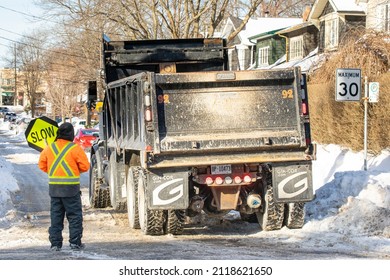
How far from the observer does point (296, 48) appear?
42.9m

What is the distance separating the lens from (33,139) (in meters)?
12.0

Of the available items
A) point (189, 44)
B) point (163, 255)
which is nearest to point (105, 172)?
point (189, 44)

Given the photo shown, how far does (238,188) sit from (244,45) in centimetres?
4142

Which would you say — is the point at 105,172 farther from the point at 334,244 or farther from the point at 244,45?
the point at 244,45

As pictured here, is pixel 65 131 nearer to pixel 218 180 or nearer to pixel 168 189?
pixel 168 189

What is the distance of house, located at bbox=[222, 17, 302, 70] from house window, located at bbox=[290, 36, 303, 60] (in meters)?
2.74

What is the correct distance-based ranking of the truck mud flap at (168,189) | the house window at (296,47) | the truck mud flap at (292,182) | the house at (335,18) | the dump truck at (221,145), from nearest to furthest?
the dump truck at (221,145) → the truck mud flap at (168,189) → the truck mud flap at (292,182) → the house at (335,18) → the house window at (296,47)

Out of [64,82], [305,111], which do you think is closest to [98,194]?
[305,111]

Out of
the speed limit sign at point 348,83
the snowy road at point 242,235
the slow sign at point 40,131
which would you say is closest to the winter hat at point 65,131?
the snowy road at point 242,235

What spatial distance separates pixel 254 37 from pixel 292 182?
38042mm

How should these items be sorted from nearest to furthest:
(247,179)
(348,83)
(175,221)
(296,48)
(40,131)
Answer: (247,179), (175,221), (40,131), (348,83), (296,48)

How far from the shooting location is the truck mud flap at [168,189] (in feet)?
36.1

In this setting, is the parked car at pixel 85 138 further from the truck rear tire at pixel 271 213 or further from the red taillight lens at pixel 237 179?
the red taillight lens at pixel 237 179

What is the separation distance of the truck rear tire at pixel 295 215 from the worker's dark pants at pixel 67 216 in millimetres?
3555
